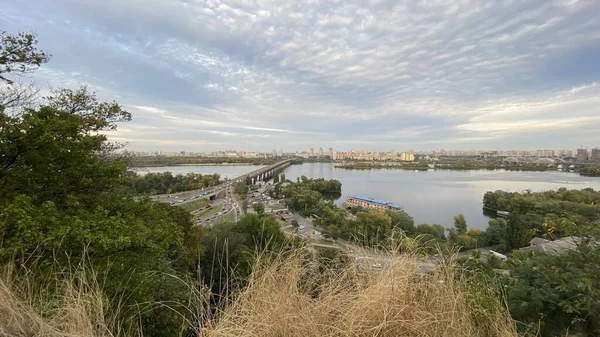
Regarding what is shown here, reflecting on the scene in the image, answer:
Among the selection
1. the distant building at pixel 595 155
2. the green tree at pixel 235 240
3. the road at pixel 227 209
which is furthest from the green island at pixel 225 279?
the distant building at pixel 595 155

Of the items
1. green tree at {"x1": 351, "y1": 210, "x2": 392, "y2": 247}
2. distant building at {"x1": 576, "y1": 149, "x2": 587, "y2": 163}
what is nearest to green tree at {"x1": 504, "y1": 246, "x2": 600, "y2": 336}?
green tree at {"x1": 351, "y1": 210, "x2": 392, "y2": 247}

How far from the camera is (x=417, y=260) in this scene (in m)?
1.38

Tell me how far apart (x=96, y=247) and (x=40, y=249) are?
31 cm

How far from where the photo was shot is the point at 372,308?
98cm

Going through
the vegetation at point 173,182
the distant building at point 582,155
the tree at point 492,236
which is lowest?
the tree at point 492,236

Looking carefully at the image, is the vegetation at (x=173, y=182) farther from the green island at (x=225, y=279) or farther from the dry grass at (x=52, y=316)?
the dry grass at (x=52, y=316)

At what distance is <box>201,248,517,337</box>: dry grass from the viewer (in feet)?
3.12

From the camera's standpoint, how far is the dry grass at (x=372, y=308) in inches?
37.5

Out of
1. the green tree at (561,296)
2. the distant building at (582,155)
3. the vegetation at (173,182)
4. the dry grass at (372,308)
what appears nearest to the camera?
the dry grass at (372,308)

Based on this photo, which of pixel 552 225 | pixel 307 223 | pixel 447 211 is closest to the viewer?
pixel 552 225

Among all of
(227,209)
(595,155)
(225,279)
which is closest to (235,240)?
Result: (225,279)

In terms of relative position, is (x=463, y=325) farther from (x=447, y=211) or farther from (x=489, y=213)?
(x=489, y=213)

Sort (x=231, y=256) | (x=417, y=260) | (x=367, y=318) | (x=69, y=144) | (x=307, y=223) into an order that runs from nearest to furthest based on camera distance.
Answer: (x=367, y=318) → (x=417, y=260) → (x=69, y=144) → (x=231, y=256) → (x=307, y=223)

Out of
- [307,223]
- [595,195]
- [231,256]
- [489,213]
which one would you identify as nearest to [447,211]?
[489,213]
